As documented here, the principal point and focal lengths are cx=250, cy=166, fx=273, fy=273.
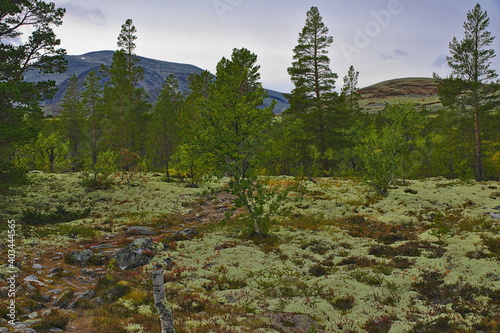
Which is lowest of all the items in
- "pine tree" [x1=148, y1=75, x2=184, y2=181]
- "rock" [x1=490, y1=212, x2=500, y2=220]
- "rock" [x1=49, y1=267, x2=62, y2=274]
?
"rock" [x1=49, y1=267, x2=62, y2=274]

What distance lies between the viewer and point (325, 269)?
10977 millimetres

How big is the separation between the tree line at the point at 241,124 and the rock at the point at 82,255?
676 cm

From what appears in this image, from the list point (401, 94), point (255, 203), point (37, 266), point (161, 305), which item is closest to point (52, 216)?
point (37, 266)

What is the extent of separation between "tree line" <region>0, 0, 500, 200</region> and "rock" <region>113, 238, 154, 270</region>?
5.09 m

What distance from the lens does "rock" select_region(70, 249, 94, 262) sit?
476 inches

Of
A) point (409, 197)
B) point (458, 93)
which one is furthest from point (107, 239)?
point (458, 93)

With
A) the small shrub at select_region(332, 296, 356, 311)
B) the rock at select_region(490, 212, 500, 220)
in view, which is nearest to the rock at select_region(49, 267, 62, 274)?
the small shrub at select_region(332, 296, 356, 311)

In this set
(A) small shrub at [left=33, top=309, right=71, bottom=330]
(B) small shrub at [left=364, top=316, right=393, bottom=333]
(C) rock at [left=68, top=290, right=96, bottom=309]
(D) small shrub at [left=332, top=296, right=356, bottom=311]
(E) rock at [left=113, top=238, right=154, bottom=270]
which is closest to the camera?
(A) small shrub at [left=33, top=309, right=71, bottom=330]

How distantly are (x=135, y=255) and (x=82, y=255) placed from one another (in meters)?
2.64

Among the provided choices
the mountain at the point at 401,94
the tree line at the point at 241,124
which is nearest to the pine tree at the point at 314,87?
the tree line at the point at 241,124

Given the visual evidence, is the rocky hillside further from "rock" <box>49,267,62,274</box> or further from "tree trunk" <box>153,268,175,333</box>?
"tree trunk" <box>153,268,175,333</box>

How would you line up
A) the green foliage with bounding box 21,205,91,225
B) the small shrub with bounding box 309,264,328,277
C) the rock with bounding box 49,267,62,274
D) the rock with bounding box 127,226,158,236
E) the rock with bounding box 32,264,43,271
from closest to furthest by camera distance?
the rock with bounding box 49,267,62,274, the rock with bounding box 32,264,43,271, the small shrub with bounding box 309,264,328,277, the rock with bounding box 127,226,158,236, the green foliage with bounding box 21,205,91,225

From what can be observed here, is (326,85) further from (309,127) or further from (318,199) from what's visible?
(318,199)

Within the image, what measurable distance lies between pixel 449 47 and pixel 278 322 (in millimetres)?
36918
